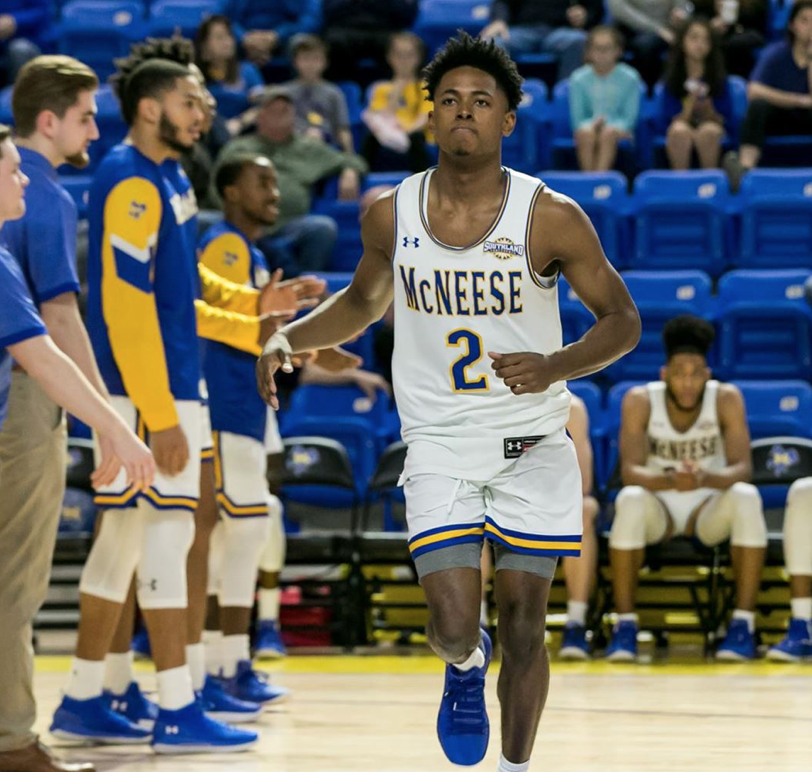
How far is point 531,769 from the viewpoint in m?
4.70

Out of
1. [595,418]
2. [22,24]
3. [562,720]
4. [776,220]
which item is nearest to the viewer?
[562,720]

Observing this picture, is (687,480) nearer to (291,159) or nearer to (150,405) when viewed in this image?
(150,405)

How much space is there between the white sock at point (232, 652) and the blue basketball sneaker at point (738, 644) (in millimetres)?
2506

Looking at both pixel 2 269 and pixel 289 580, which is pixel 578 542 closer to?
pixel 2 269

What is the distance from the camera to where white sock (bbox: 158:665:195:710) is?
16.2ft

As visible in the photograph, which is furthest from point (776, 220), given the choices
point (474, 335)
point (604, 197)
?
point (474, 335)

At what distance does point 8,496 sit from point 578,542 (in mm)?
1675

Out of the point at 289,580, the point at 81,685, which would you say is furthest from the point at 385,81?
the point at 81,685

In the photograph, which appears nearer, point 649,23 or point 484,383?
point 484,383

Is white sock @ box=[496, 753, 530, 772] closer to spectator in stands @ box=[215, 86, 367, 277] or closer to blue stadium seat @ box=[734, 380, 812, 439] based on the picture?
blue stadium seat @ box=[734, 380, 812, 439]

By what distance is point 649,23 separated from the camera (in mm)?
10938

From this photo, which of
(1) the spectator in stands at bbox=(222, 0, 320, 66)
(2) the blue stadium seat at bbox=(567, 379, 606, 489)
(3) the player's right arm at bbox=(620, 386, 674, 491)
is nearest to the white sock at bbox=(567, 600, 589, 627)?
(3) the player's right arm at bbox=(620, 386, 674, 491)

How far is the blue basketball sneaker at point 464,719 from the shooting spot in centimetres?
385

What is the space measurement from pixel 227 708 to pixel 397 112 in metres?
5.86
